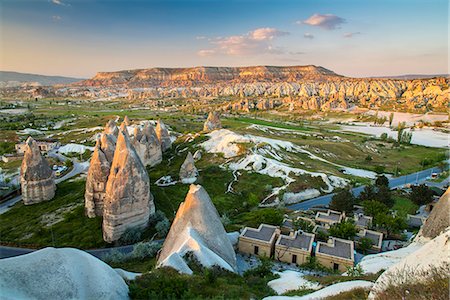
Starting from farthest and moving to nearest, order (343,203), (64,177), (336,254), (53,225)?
1. (64,177)
2. (343,203)
3. (53,225)
4. (336,254)

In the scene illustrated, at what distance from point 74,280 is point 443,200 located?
2991cm

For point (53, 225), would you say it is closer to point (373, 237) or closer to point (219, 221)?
point (219, 221)

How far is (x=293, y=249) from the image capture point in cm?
2719

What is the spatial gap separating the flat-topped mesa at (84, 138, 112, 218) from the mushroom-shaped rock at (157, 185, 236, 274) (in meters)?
17.2

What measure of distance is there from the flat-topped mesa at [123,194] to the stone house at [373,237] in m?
24.3

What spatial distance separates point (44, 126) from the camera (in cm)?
11794

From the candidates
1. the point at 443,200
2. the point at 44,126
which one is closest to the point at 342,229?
the point at 443,200

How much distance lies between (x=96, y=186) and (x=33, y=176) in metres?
13.9

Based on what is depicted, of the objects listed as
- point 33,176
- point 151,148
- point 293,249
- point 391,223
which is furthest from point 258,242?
point 151,148

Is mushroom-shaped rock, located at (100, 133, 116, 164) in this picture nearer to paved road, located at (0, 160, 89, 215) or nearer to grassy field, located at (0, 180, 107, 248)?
grassy field, located at (0, 180, 107, 248)

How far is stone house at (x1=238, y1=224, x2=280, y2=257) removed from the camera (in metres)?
27.9

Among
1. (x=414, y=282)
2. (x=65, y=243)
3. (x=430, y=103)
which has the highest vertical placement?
(x=430, y=103)

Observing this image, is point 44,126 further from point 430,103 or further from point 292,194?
point 430,103

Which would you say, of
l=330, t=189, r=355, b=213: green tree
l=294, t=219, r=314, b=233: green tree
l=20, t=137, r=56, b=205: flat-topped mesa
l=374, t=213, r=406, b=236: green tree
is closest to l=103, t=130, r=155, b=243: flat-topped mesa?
l=294, t=219, r=314, b=233: green tree
